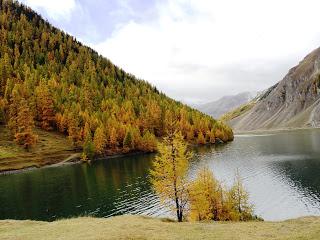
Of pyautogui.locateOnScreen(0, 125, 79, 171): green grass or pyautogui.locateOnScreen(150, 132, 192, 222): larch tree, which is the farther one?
pyautogui.locateOnScreen(0, 125, 79, 171): green grass

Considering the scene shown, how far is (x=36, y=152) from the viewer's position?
554 ft

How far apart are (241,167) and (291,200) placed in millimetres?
49888

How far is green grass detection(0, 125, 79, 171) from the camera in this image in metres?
155

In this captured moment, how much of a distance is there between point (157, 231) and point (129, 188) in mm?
65675

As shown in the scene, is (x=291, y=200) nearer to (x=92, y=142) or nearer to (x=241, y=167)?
(x=241, y=167)

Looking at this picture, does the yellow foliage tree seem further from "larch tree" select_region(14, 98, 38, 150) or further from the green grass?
"larch tree" select_region(14, 98, 38, 150)

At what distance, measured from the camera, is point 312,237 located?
35.1m

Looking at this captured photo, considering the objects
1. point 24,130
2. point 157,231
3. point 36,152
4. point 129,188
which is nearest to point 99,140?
point 36,152

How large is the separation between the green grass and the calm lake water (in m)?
8.98

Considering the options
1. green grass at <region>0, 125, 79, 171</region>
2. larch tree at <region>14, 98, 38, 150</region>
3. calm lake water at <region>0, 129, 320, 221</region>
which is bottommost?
calm lake water at <region>0, 129, 320, 221</region>

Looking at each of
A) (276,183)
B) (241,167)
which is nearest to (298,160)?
(241,167)

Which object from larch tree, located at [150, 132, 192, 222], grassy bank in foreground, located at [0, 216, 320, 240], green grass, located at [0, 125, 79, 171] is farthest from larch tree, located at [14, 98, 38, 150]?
grassy bank in foreground, located at [0, 216, 320, 240]

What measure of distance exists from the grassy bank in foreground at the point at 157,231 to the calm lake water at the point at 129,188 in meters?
30.1

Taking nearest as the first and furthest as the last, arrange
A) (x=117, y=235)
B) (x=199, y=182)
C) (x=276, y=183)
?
(x=117, y=235) < (x=199, y=182) < (x=276, y=183)
